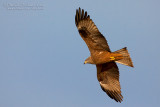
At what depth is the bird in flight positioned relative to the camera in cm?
1045

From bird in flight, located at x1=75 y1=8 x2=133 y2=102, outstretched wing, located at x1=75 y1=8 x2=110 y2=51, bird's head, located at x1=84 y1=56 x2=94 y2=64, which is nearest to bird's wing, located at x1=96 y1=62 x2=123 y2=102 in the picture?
bird in flight, located at x1=75 y1=8 x2=133 y2=102

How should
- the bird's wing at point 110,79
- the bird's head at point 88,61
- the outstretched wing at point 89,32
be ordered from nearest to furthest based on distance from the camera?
the outstretched wing at point 89,32, the bird's head at point 88,61, the bird's wing at point 110,79

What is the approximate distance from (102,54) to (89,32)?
0.91m

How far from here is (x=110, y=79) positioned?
37.2ft

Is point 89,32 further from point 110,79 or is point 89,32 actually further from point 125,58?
point 110,79

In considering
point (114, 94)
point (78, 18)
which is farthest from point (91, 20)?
point (114, 94)

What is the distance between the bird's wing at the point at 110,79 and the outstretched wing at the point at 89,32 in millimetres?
926

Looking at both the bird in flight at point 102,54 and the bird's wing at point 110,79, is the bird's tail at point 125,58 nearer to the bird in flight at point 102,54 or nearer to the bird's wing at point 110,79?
the bird in flight at point 102,54

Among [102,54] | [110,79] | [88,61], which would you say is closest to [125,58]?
[102,54]

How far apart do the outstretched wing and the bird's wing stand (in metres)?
0.93

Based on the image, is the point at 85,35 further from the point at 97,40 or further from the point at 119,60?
the point at 119,60

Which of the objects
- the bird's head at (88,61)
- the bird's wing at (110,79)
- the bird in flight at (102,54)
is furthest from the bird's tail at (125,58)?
the bird's head at (88,61)

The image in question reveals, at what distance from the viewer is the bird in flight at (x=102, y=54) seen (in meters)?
10.5

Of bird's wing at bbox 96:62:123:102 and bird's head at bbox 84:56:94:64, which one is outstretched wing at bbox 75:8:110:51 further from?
bird's wing at bbox 96:62:123:102
